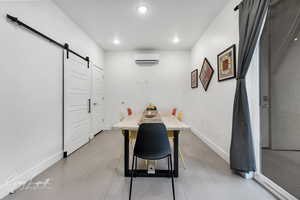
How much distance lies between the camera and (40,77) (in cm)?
209

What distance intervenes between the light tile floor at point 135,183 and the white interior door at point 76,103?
0.46 m

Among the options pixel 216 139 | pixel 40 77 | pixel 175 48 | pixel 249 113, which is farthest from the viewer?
pixel 175 48

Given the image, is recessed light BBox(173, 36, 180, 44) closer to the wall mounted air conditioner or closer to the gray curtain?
the wall mounted air conditioner

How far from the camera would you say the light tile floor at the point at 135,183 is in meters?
1.57

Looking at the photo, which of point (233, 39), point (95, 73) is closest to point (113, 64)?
point (95, 73)

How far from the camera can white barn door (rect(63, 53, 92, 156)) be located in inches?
105

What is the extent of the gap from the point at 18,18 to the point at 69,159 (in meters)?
2.28

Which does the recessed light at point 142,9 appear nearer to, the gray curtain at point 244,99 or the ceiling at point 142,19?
the ceiling at point 142,19

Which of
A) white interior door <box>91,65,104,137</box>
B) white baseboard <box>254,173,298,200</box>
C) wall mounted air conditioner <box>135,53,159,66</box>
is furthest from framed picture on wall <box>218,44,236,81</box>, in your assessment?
white interior door <box>91,65,104,137</box>

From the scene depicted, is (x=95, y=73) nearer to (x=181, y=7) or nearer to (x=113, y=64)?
(x=113, y=64)

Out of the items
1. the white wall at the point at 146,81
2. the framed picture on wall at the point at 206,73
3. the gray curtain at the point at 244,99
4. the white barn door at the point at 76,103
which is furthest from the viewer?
the white wall at the point at 146,81

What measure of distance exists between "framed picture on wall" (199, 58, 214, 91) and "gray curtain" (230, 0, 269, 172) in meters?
1.15

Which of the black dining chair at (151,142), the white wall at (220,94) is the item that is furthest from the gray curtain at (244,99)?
the black dining chair at (151,142)

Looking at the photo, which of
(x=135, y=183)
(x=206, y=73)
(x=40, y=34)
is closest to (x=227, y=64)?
(x=206, y=73)
